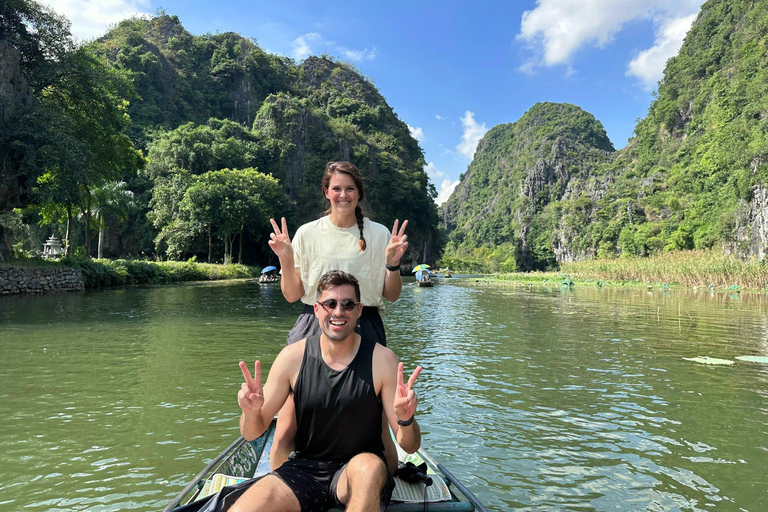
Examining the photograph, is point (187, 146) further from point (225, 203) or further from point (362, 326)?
point (362, 326)

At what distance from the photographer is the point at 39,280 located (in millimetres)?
21281

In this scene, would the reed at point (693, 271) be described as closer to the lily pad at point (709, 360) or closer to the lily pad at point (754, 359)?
the lily pad at point (754, 359)

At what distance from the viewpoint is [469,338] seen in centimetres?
1153

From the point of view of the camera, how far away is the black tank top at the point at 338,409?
8.38 feet

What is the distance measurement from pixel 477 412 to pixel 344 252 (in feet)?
11.7

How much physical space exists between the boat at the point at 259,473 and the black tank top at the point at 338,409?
31 cm

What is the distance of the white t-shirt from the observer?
3.20 metres

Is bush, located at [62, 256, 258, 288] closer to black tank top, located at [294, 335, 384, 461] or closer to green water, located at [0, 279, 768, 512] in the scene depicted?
green water, located at [0, 279, 768, 512]

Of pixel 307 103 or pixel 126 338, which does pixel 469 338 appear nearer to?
pixel 126 338

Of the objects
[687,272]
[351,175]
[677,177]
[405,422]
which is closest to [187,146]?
[687,272]

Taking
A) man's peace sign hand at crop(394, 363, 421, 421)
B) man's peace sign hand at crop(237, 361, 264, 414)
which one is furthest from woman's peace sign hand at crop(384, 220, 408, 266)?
man's peace sign hand at crop(237, 361, 264, 414)

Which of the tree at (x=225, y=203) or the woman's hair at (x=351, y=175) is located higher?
the tree at (x=225, y=203)

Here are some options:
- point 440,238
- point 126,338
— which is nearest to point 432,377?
point 126,338

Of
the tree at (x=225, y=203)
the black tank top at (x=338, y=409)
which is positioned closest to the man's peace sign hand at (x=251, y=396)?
the black tank top at (x=338, y=409)
